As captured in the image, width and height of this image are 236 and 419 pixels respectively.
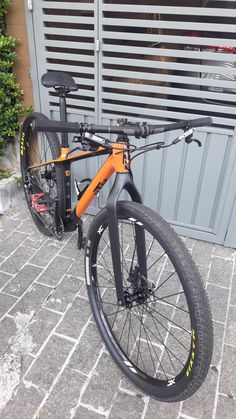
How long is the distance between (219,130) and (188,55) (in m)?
0.59

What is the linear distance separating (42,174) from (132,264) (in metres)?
1.23

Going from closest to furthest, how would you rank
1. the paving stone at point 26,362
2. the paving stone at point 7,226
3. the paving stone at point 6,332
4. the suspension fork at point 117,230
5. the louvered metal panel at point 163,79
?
the suspension fork at point 117,230 < the paving stone at point 26,362 < the paving stone at point 6,332 < the louvered metal panel at point 163,79 < the paving stone at point 7,226

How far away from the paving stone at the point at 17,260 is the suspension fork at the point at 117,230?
1.12m

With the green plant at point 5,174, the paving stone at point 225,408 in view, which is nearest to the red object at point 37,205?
the green plant at point 5,174

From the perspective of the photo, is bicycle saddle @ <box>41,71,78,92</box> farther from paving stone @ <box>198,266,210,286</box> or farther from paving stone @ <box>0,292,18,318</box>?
paving stone @ <box>198,266,210,286</box>

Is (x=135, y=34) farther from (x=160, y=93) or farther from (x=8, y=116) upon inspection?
(x=8, y=116)

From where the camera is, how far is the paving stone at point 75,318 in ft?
6.98

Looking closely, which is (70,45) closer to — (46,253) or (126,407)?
(46,253)

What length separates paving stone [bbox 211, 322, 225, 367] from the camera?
1983 millimetres

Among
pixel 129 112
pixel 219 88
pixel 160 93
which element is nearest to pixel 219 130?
pixel 219 88

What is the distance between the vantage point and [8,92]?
10.2ft

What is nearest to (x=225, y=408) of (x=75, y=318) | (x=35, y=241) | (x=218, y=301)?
(x=218, y=301)

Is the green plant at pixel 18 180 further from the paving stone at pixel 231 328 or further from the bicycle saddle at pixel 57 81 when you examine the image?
the paving stone at pixel 231 328

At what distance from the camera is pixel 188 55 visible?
2406 millimetres
